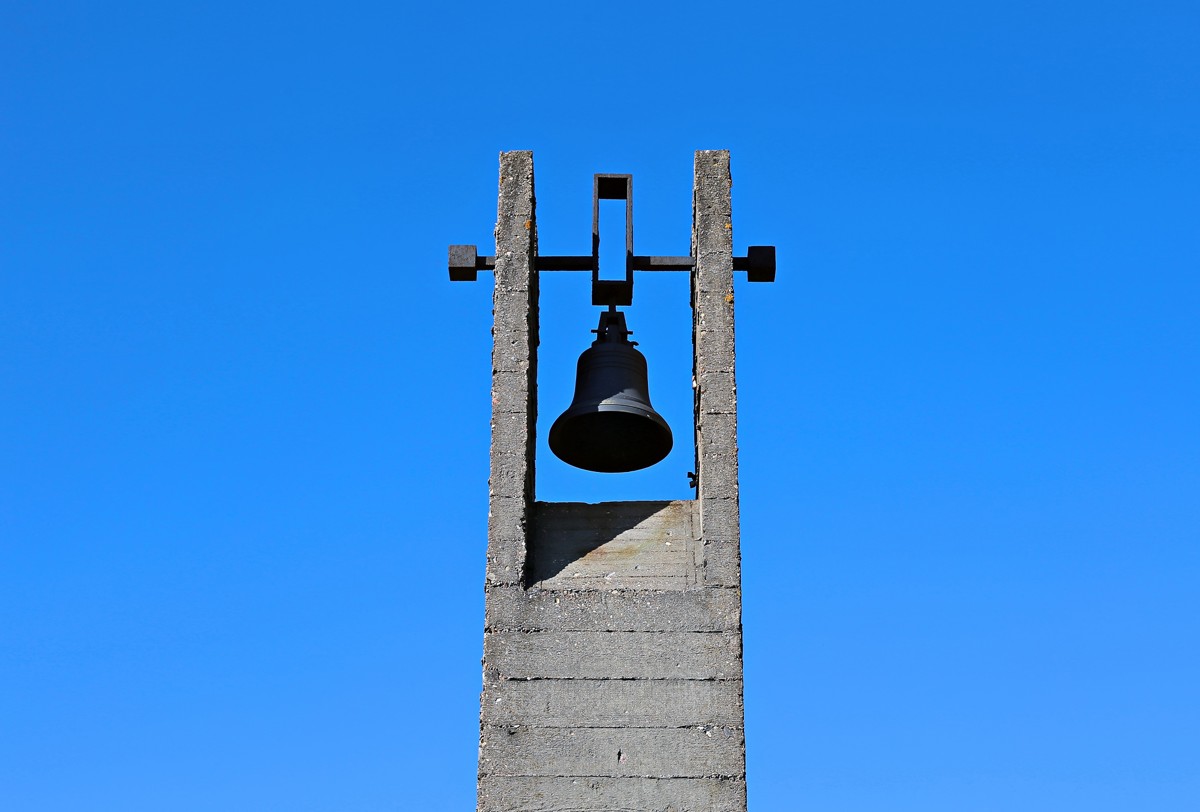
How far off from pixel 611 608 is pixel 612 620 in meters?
0.07

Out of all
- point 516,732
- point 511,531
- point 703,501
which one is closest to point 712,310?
point 703,501

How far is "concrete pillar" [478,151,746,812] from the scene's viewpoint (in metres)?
7.88

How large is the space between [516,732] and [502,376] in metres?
2.01

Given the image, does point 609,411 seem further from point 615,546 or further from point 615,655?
point 615,655

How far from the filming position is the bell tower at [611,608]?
7887mm

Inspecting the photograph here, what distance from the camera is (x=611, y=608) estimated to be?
8.33 meters

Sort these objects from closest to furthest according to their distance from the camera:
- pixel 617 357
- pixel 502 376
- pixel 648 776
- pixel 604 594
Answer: pixel 648 776 < pixel 604 594 < pixel 502 376 < pixel 617 357

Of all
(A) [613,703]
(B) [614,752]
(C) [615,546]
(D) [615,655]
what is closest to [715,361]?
(C) [615,546]

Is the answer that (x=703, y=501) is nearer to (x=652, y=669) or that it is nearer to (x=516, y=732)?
(x=652, y=669)

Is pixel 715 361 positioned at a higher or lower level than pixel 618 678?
higher

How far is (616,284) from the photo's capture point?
9.95 m

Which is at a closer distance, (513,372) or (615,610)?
(615,610)

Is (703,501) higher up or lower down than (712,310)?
lower down

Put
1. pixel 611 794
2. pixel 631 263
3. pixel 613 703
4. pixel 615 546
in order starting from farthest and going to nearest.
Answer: pixel 631 263, pixel 615 546, pixel 613 703, pixel 611 794
